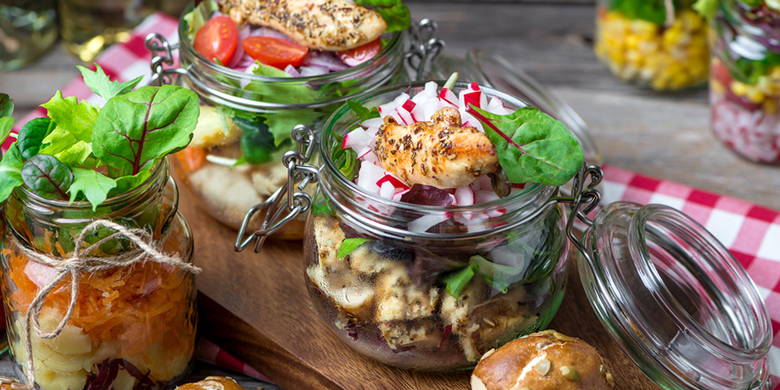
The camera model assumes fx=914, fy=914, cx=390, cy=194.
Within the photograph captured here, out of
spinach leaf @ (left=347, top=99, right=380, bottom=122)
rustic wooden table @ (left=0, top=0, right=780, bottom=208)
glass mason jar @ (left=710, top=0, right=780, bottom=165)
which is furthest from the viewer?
rustic wooden table @ (left=0, top=0, right=780, bottom=208)

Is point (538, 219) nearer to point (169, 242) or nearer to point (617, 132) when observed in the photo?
point (169, 242)

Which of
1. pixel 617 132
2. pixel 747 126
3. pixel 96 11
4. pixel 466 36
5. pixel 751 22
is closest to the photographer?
pixel 751 22

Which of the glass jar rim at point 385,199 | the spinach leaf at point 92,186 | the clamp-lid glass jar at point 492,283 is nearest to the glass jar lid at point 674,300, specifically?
the clamp-lid glass jar at point 492,283

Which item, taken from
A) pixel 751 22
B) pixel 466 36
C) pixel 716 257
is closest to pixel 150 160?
pixel 716 257

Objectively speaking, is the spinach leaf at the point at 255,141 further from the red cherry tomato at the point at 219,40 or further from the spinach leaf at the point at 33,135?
the spinach leaf at the point at 33,135

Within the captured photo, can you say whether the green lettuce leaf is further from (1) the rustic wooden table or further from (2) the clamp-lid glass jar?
(1) the rustic wooden table

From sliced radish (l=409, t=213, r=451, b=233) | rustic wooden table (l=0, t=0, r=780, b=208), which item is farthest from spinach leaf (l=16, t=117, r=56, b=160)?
rustic wooden table (l=0, t=0, r=780, b=208)
